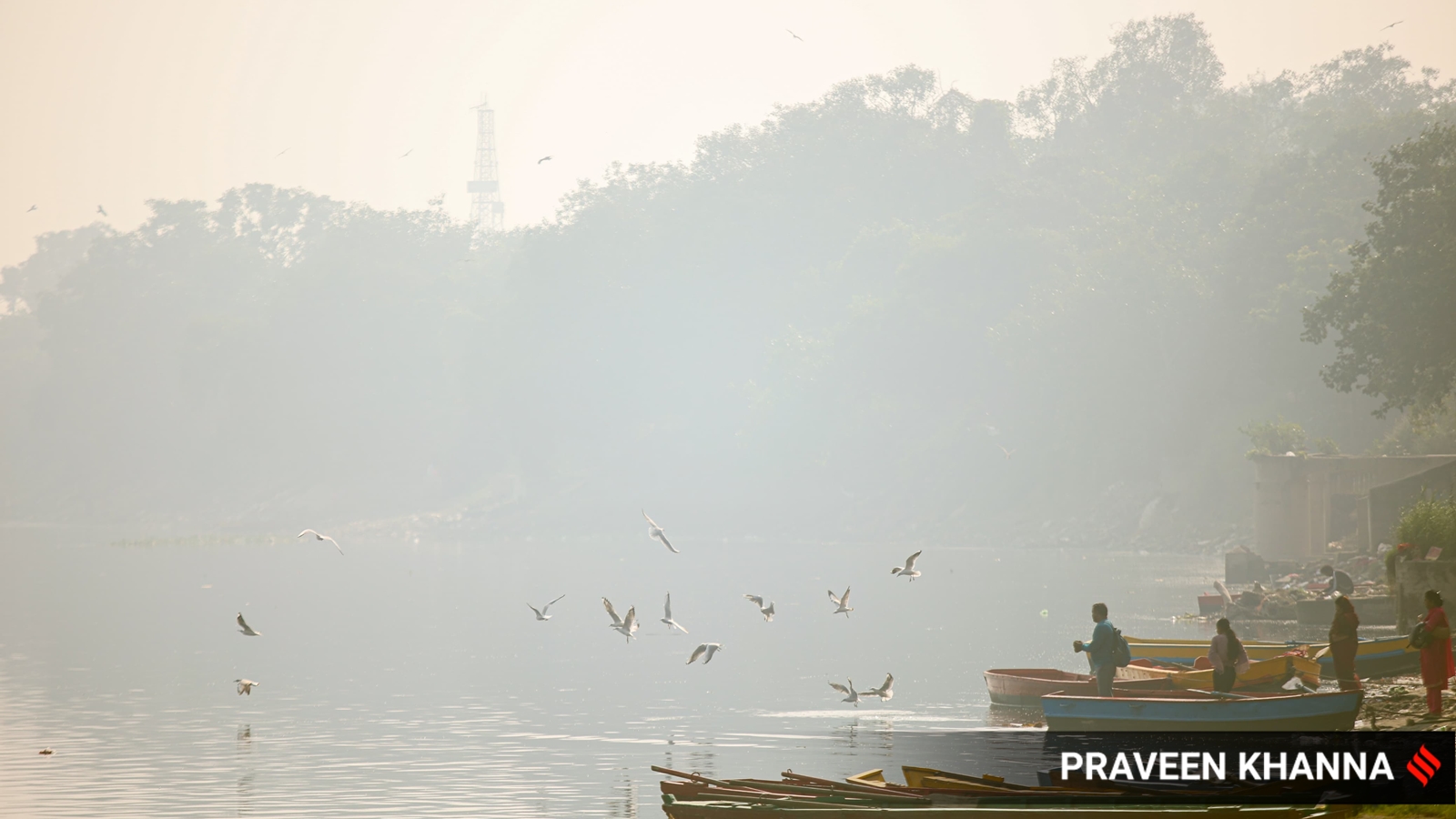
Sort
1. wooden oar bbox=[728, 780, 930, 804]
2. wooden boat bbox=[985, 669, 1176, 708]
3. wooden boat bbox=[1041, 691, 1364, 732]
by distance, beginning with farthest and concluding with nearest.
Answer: wooden boat bbox=[985, 669, 1176, 708] < wooden boat bbox=[1041, 691, 1364, 732] < wooden oar bbox=[728, 780, 930, 804]

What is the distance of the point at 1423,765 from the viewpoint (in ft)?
74.9

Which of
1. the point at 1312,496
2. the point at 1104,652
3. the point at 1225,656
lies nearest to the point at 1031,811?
the point at 1104,652

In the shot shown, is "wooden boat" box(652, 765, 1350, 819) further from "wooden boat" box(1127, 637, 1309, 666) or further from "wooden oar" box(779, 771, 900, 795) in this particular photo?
"wooden boat" box(1127, 637, 1309, 666)

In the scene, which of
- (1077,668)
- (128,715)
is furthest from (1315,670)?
(128,715)

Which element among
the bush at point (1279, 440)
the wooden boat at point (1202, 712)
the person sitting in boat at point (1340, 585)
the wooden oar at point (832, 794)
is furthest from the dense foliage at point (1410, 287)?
the wooden oar at point (832, 794)

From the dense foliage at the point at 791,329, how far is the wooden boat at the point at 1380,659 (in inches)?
2348

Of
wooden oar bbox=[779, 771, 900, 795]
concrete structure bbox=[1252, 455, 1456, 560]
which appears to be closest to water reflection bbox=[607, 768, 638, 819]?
wooden oar bbox=[779, 771, 900, 795]

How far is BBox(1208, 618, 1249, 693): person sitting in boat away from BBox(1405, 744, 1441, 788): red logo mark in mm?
6040

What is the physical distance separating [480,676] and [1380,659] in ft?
75.1

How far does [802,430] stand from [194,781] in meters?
102

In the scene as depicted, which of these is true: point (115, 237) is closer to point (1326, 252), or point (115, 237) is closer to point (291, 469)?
point (291, 469)

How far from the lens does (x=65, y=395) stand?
171m

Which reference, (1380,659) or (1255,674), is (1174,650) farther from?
(1255,674)

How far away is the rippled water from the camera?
3066 centimetres
